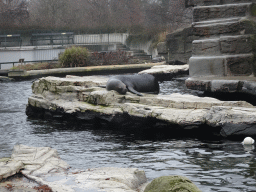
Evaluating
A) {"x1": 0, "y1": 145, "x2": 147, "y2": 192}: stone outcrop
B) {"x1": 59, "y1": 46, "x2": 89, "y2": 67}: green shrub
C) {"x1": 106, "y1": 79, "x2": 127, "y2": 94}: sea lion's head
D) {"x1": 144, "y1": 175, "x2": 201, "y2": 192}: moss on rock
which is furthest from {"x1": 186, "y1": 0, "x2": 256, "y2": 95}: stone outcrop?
{"x1": 59, "y1": 46, "x2": 89, "y2": 67}: green shrub

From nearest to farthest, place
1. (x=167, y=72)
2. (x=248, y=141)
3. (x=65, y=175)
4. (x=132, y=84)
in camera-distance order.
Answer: (x=65, y=175) → (x=248, y=141) → (x=132, y=84) → (x=167, y=72)

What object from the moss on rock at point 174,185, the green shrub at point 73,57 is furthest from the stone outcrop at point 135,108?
the green shrub at point 73,57

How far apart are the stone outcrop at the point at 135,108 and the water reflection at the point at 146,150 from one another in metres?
0.25

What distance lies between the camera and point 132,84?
899cm

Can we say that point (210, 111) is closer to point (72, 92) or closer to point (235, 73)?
point (235, 73)

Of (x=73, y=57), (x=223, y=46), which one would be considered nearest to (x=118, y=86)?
(x=223, y=46)

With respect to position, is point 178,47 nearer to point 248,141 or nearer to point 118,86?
point 118,86

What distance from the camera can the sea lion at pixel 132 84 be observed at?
326 inches

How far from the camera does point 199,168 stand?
4.66 m

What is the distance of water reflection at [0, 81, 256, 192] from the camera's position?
4394 mm

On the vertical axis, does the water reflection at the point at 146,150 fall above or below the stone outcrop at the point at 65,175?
below

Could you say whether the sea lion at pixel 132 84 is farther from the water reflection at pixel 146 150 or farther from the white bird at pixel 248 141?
the white bird at pixel 248 141

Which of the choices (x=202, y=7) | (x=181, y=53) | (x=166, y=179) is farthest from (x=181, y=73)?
(x=166, y=179)

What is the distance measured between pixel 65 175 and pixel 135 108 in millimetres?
3145
